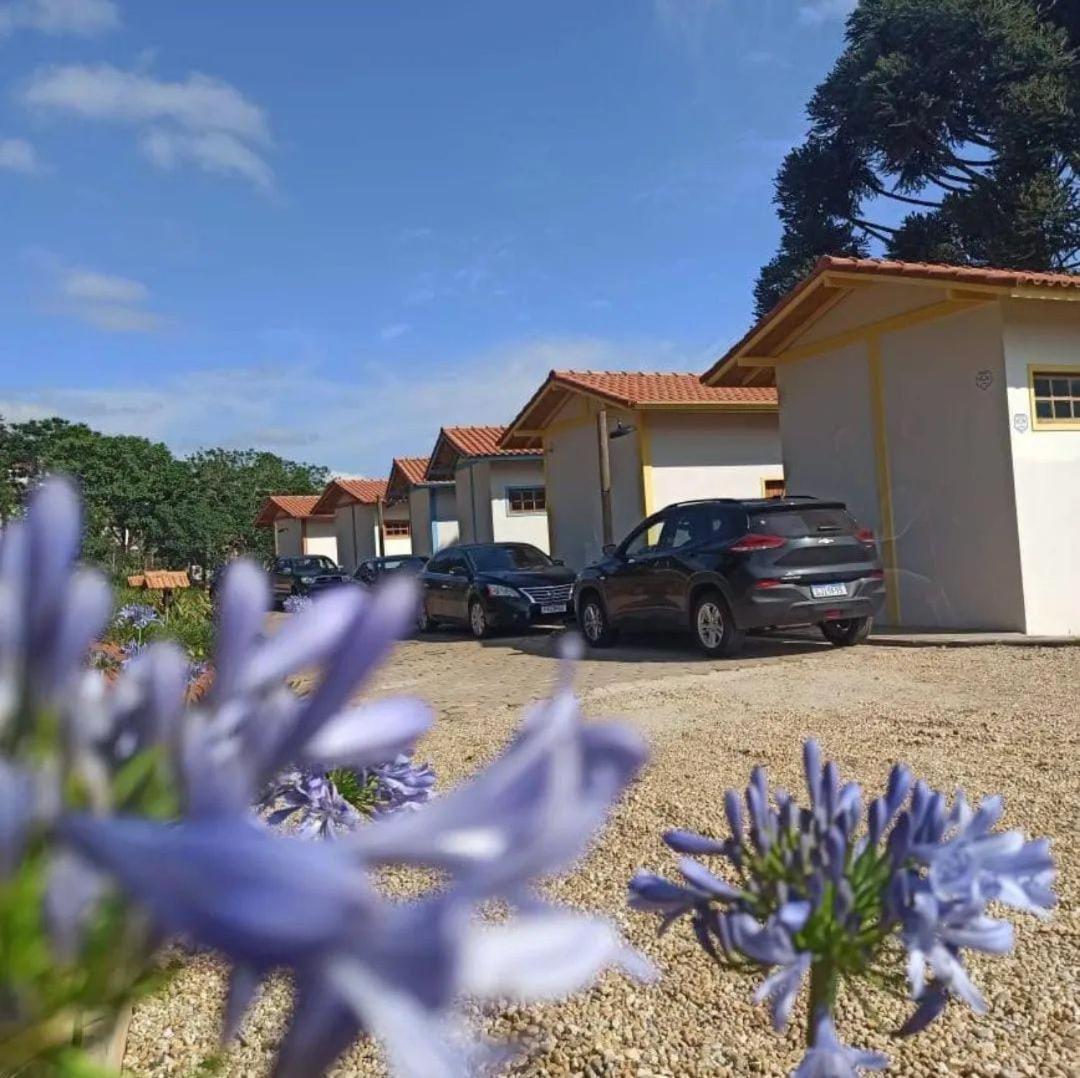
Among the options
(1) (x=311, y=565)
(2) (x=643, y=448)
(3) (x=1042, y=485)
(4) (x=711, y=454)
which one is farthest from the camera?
(1) (x=311, y=565)

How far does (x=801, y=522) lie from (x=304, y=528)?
101ft

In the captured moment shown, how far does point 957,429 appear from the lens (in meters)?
11.2

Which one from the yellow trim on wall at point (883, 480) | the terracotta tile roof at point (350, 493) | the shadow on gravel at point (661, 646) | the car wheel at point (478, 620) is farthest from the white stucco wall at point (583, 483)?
the terracotta tile roof at point (350, 493)

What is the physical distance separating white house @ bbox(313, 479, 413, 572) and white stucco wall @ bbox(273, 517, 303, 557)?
3.43 m

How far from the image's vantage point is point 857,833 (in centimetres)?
95

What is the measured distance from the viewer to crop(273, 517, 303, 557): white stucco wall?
39400 millimetres

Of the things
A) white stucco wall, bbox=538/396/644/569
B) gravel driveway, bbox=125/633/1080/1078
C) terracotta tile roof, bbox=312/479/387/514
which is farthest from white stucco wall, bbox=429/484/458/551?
gravel driveway, bbox=125/633/1080/1078

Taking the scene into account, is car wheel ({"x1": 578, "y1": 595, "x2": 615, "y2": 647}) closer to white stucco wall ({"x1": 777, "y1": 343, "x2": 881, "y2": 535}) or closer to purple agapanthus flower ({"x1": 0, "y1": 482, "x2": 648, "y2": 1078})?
white stucco wall ({"x1": 777, "y1": 343, "x2": 881, "y2": 535})

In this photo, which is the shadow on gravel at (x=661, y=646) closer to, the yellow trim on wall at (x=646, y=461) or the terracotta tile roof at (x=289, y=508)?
the yellow trim on wall at (x=646, y=461)

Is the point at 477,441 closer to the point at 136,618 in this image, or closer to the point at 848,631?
the point at 848,631

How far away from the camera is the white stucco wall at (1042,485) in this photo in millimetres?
10492

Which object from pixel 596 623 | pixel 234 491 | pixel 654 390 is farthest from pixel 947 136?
pixel 234 491

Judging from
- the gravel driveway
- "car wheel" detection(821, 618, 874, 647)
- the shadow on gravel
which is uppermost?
"car wheel" detection(821, 618, 874, 647)

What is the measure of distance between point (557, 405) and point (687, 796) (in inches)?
597
